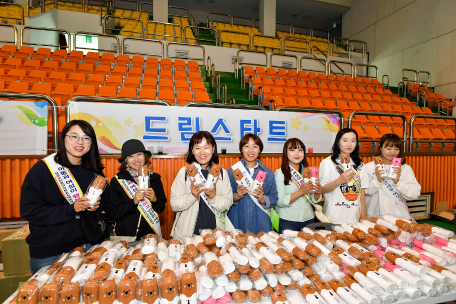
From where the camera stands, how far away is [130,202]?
76.7 inches

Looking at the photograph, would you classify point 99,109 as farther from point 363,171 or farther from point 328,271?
point 363,171

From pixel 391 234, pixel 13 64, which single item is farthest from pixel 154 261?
pixel 13 64

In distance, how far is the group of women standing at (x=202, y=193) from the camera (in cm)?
158

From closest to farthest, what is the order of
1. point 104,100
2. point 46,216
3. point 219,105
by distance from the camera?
point 46,216 < point 104,100 < point 219,105

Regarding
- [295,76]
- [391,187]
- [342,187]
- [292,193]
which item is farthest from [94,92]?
[295,76]

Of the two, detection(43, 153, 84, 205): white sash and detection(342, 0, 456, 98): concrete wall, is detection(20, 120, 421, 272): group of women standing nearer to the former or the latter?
detection(43, 153, 84, 205): white sash

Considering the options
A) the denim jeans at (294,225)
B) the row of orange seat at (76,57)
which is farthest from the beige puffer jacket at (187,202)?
the row of orange seat at (76,57)

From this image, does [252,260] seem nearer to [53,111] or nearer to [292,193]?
[292,193]

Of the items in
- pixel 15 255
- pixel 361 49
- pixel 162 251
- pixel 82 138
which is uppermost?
pixel 361 49

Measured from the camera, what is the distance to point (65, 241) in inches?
62.9

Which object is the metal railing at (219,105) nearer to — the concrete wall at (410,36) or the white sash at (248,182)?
the white sash at (248,182)

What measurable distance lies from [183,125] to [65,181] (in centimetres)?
171

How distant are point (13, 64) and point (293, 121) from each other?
743 cm

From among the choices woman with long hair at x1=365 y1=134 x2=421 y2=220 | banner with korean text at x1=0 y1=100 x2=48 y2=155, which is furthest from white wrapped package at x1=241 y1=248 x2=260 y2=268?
banner with korean text at x1=0 y1=100 x2=48 y2=155
